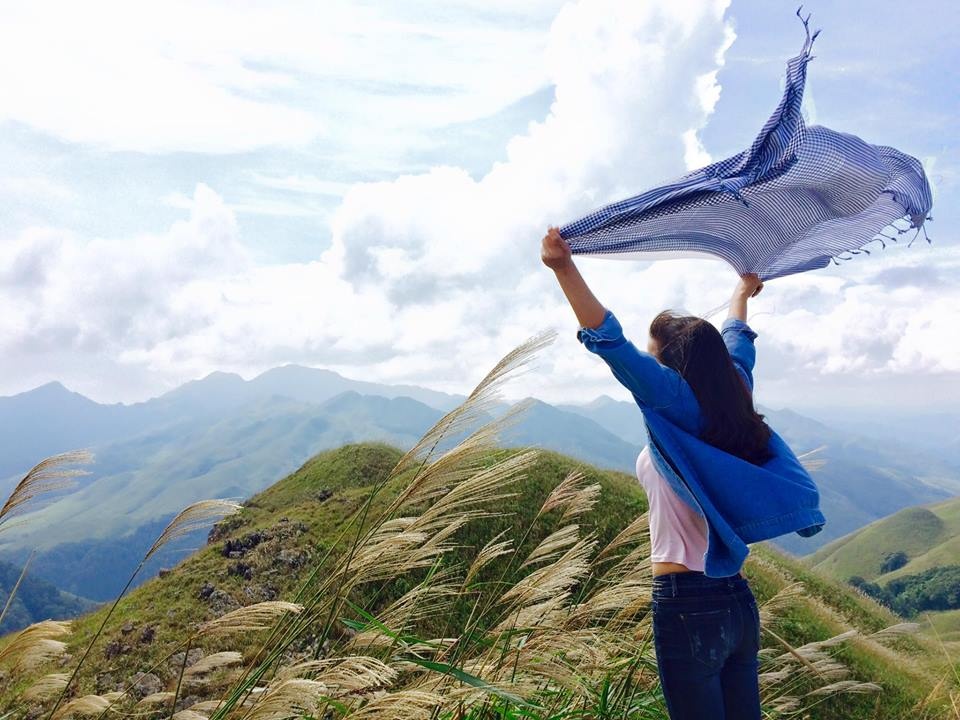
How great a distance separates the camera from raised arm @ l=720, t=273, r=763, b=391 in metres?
3.00

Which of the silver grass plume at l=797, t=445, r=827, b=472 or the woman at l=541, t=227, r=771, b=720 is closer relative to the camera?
the woman at l=541, t=227, r=771, b=720

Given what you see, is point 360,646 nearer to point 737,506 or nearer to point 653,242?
point 737,506

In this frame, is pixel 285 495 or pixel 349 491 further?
pixel 285 495

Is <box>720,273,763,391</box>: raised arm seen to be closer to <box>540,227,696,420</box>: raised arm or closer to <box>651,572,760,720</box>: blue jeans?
<box>540,227,696,420</box>: raised arm

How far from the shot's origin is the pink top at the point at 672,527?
2443mm

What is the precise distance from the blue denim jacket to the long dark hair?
51 millimetres

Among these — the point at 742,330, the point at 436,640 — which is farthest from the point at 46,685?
the point at 742,330

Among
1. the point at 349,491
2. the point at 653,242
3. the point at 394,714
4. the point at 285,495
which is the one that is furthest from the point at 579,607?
the point at 285,495

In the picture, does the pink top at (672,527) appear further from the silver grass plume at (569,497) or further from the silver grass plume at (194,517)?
the silver grass plume at (194,517)

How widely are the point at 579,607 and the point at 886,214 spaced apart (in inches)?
90.0

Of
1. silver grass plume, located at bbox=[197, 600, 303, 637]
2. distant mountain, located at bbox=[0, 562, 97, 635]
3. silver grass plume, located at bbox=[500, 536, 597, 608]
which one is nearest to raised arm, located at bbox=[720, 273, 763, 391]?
silver grass plume, located at bbox=[500, 536, 597, 608]

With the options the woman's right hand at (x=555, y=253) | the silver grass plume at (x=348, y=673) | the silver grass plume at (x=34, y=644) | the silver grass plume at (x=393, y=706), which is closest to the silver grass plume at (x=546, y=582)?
the silver grass plume at (x=348, y=673)

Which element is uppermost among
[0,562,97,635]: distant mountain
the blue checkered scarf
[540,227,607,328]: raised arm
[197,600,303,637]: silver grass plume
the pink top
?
the blue checkered scarf

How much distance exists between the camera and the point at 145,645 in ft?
33.0
